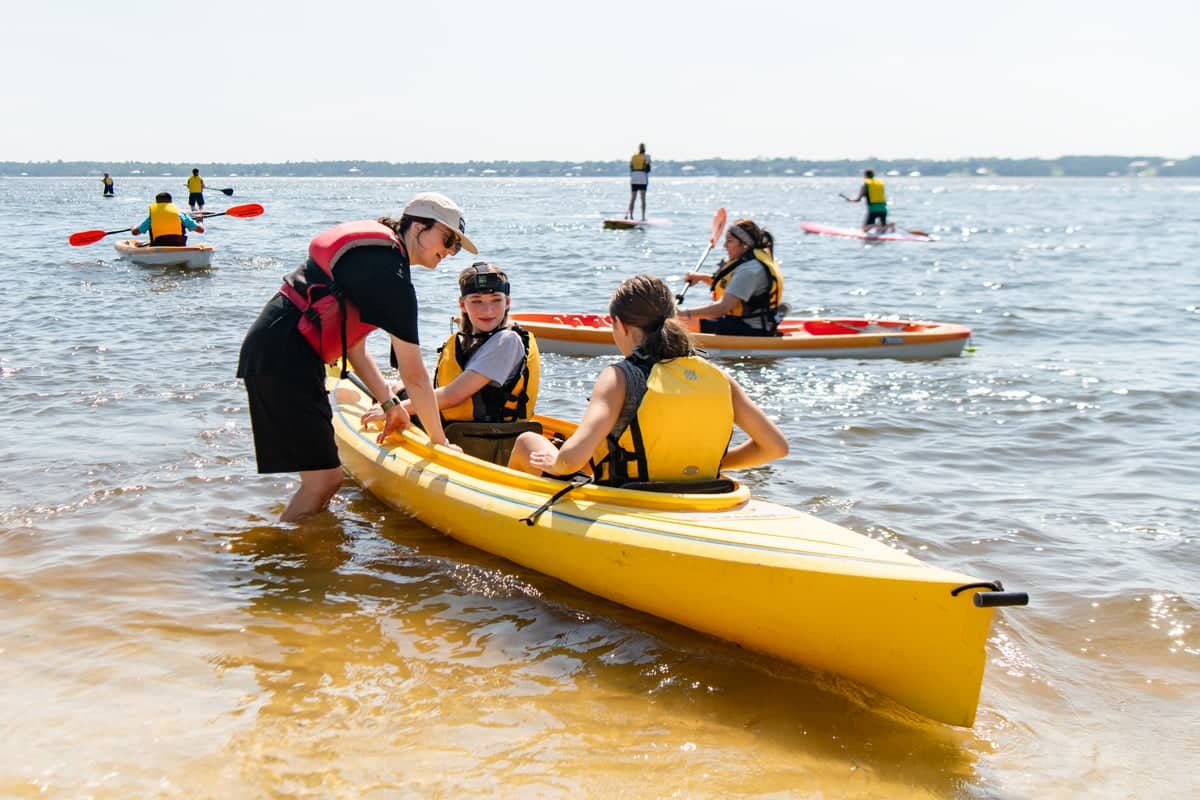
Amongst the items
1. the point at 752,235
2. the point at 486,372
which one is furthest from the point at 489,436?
the point at 752,235

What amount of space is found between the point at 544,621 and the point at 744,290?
219 inches

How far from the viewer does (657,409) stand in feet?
11.6

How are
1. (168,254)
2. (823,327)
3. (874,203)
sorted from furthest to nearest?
(874,203) < (168,254) < (823,327)

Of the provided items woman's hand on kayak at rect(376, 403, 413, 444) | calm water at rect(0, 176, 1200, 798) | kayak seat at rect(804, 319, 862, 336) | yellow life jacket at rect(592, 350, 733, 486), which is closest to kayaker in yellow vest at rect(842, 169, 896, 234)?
kayak seat at rect(804, 319, 862, 336)

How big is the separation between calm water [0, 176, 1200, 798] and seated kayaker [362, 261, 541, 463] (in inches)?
23.2

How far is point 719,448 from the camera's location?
12.2 feet

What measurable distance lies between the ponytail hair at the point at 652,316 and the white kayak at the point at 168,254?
13.1 meters

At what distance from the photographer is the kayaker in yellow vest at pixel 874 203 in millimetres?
22656

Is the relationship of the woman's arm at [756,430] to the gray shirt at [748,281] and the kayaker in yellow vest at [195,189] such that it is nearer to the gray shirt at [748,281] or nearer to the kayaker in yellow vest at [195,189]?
the gray shirt at [748,281]

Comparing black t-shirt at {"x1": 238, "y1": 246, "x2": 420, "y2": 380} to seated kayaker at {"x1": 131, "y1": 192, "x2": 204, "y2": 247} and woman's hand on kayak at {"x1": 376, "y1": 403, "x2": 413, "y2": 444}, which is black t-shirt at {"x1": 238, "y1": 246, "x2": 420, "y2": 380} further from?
seated kayaker at {"x1": 131, "y1": 192, "x2": 204, "y2": 247}

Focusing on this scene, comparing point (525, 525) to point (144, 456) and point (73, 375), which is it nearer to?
point (144, 456)

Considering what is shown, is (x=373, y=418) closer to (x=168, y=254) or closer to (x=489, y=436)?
(x=489, y=436)

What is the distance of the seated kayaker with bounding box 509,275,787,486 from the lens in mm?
3520

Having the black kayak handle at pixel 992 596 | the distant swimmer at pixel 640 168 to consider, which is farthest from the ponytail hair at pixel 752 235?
the distant swimmer at pixel 640 168
